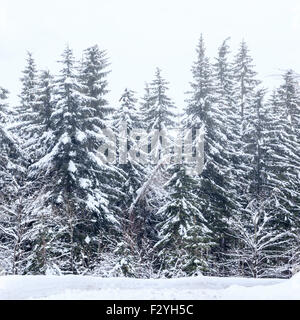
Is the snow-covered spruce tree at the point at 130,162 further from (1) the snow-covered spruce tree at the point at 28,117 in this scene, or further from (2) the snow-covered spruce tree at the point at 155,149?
(1) the snow-covered spruce tree at the point at 28,117

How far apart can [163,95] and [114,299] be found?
66.1 feet

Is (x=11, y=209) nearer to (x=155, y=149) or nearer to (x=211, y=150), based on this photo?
(x=155, y=149)

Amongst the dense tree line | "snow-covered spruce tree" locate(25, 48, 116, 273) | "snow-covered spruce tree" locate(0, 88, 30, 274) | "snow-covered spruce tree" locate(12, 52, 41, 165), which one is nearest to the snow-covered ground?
the dense tree line

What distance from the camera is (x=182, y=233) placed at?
55.5 ft

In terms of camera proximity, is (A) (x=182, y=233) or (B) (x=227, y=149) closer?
(A) (x=182, y=233)

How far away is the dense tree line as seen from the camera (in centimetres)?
1626

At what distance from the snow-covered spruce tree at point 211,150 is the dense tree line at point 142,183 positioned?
7cm

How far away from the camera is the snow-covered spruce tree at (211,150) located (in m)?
20.8

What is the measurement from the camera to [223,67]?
3341cm

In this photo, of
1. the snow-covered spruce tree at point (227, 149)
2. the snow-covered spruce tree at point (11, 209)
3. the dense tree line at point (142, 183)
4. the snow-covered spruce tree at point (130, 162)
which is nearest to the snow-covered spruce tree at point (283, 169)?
the dense tree line at point (142, 183)

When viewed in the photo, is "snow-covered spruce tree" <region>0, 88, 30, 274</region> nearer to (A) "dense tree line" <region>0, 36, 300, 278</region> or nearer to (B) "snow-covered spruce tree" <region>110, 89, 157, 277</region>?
(A) "dense tree line" <region>0, 36, 300, 278</region>

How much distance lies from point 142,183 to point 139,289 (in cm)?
1489

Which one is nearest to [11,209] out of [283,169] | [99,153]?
[99,153]
